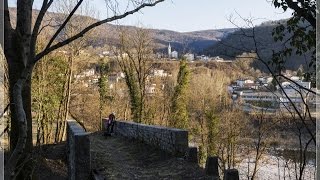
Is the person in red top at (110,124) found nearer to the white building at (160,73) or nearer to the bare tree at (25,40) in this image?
the bare tree at (25,40)

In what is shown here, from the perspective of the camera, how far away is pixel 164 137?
1112 centimetres

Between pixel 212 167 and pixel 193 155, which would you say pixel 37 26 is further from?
pixel 193 155

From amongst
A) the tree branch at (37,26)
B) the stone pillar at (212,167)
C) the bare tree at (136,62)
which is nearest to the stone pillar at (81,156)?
the stone pillar at (212,167)

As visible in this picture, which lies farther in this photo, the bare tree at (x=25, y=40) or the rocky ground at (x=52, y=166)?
the rocky ground at (x=52, y=166)

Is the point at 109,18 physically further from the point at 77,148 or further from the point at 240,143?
the point at 240,143

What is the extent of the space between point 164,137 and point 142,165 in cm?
109

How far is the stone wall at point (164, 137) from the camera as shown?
10.1m

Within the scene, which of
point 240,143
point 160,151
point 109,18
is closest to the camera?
point 109,18

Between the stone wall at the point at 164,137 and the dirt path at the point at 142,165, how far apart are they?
0.68 ft

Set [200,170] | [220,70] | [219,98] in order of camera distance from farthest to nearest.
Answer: [220,70] → [219,98] → [200,170]

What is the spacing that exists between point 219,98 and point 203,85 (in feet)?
16.3

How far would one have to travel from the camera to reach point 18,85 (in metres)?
3.32

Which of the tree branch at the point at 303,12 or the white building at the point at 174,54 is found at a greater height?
the white building at the point at 174,54

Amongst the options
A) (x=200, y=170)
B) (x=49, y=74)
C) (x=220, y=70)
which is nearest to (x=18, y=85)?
(x=200, y=170)
